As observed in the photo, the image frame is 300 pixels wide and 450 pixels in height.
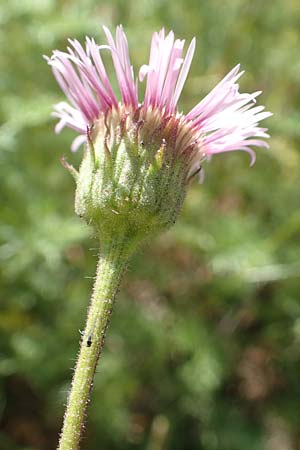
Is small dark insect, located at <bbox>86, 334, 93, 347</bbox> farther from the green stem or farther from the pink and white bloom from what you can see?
the pink and white bloom

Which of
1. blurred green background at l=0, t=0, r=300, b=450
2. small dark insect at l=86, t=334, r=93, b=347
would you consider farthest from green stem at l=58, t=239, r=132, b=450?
blurred green background at l=0, t=0, r=300, b=450

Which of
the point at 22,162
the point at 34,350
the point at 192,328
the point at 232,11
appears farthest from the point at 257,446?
the point at 232,11

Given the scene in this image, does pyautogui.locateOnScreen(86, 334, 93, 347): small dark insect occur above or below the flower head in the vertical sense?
below

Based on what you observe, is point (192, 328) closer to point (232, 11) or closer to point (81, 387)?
point (81, 387)

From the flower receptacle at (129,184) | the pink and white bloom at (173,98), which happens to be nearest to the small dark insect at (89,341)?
the flower receptacle at (129,184)

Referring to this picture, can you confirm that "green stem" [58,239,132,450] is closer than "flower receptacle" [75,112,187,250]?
Yes

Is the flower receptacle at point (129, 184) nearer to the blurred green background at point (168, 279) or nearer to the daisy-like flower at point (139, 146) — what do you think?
the daisy-like flower at point (139, 146)
